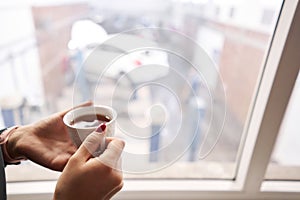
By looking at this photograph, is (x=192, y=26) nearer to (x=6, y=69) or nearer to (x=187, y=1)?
(x=187, y=1)

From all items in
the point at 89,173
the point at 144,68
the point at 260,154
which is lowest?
the point at 260,154

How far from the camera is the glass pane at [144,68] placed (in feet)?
1.79

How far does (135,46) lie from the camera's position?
0.53 meters

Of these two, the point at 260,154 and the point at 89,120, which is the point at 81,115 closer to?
the point at 89,120

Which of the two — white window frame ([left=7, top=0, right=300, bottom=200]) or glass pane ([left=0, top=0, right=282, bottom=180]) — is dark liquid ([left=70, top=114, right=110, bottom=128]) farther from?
white window frame ([left=7, top=0, right=300, bottom=200])

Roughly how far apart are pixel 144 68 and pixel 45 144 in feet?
1.08

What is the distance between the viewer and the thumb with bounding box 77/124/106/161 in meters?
0.42

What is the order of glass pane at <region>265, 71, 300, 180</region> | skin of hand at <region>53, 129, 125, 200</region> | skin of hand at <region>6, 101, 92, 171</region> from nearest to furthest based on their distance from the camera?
skin of hand at <region>53, 129, 125, 200</region> → skin of hand at <region>6, 101, 92, 171</region> → glass pane at <region>265, 71, 300, 180</region>

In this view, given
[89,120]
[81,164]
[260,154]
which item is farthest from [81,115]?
[260,154]

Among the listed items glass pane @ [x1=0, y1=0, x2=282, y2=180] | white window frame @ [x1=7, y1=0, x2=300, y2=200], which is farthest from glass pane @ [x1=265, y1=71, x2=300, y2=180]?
glass pane @ [x1=0, y1=0, x2=282, y2=180]

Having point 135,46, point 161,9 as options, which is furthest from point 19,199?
point 161,9

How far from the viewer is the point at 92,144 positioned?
43cm

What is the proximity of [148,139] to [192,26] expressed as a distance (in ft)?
1.90

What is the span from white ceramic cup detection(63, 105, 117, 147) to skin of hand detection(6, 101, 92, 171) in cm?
3
